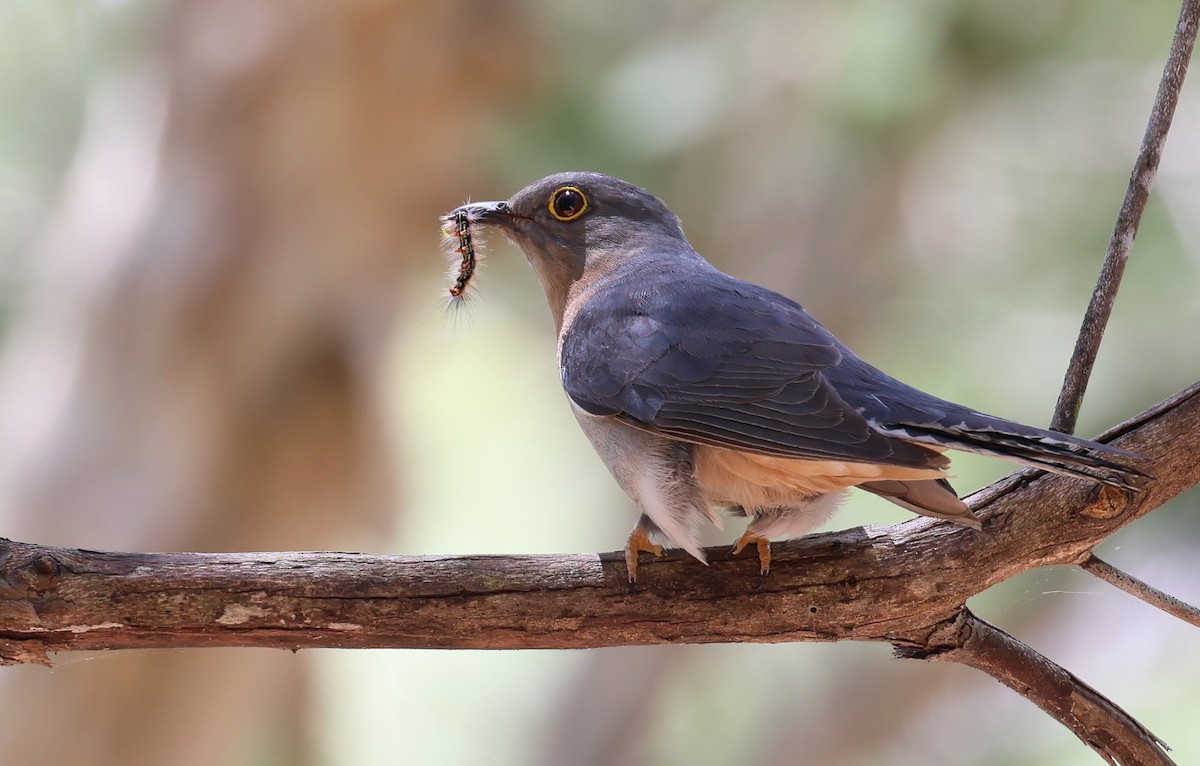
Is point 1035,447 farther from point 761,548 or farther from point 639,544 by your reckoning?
point 639,544

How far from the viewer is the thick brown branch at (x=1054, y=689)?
315cm

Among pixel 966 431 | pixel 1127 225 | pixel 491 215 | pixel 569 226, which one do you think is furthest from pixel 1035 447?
pixel 491 215

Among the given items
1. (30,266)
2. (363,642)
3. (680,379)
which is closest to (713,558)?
(680,379)

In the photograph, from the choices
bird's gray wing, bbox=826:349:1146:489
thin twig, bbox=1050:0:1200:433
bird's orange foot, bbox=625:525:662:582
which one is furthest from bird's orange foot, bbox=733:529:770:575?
thin twig, bbox=1050:0:1200:433

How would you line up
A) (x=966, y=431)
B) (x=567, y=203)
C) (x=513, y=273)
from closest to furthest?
1. (x=966, y=431)
2. (x=567, y=203)
3. (x=513, y=273)

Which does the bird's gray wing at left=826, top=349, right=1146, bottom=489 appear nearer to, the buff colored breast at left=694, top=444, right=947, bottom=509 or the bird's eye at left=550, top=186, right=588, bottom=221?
the buff colored breast at left=694, top=444, right=947, bottom=509

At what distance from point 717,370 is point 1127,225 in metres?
1.27

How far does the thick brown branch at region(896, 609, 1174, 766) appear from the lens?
3.15 metres

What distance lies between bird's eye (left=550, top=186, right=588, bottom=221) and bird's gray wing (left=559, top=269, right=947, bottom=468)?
52cm

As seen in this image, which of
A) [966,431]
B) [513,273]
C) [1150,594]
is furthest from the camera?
[513,273]

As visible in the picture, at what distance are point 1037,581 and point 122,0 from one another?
7.75 m

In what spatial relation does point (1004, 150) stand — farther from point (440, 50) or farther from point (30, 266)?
point (30, 266)

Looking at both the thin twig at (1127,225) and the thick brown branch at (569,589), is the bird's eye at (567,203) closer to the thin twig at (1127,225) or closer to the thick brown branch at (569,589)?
the thick brown branch at (569,589)

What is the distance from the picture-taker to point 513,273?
1033 centimetres
